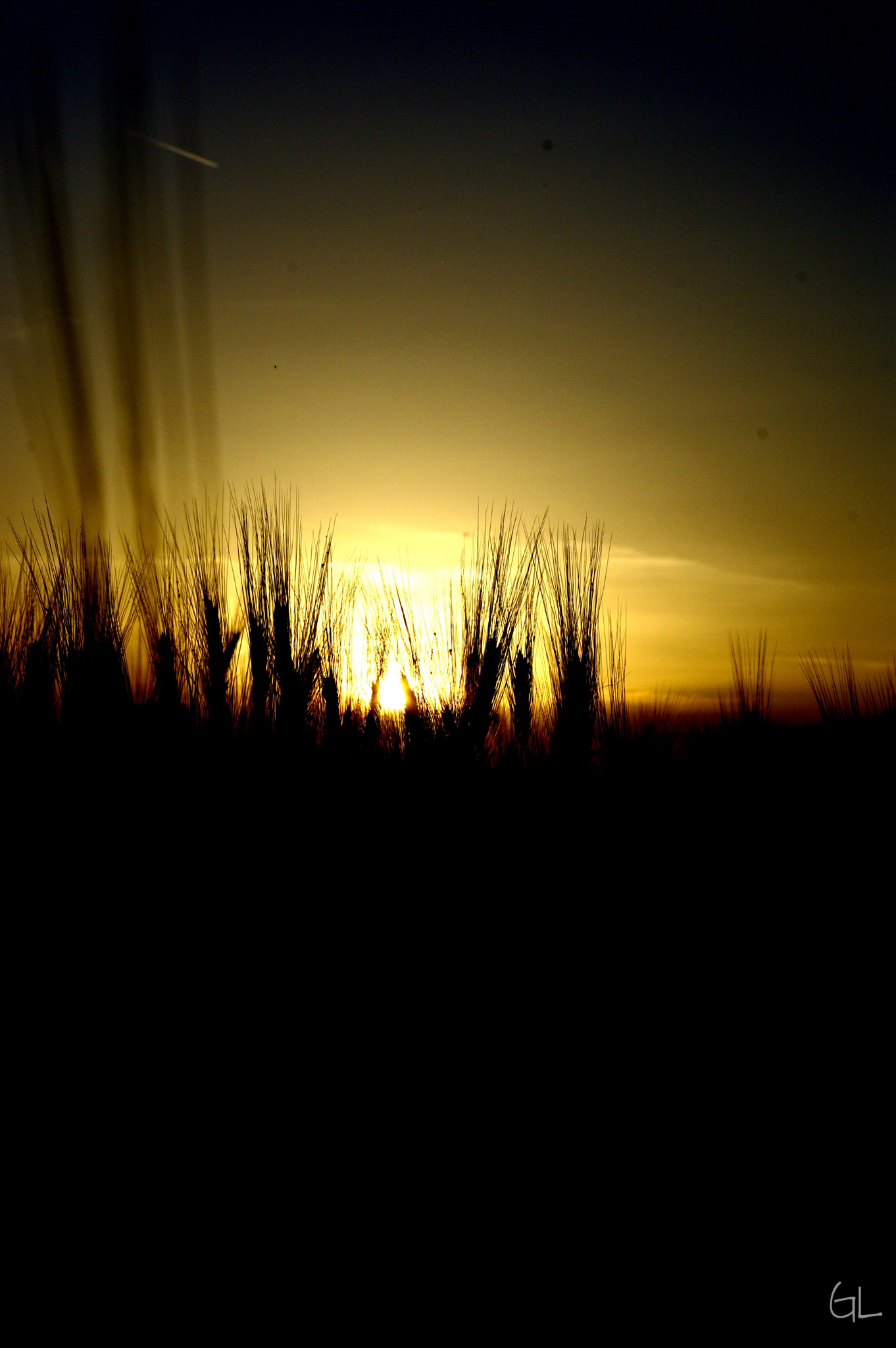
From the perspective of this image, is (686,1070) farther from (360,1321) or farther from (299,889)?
(299,889)

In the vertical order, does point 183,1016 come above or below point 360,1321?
above

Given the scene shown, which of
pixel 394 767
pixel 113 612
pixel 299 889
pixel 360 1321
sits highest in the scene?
pixel 113 612

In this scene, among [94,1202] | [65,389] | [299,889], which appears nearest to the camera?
[65,389]

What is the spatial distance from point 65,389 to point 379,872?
198 cm

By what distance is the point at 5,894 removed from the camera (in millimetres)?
2025

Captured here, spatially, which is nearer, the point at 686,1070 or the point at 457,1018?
the point at 686,1070

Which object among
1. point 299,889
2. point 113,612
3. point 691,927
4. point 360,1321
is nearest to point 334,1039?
point 299,889

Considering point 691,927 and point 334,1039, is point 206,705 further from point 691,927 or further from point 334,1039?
point 691,927

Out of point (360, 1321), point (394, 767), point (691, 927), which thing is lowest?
point (360, 1321)

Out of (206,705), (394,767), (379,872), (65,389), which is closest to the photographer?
(65,389)

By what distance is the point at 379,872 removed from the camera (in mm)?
2604

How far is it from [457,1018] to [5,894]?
1.23 metres

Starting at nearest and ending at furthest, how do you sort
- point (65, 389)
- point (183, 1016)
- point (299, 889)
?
point (65, 389)
point (183, 1016)
point (299, 889)

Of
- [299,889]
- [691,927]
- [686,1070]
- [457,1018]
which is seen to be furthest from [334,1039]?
[691,927]
